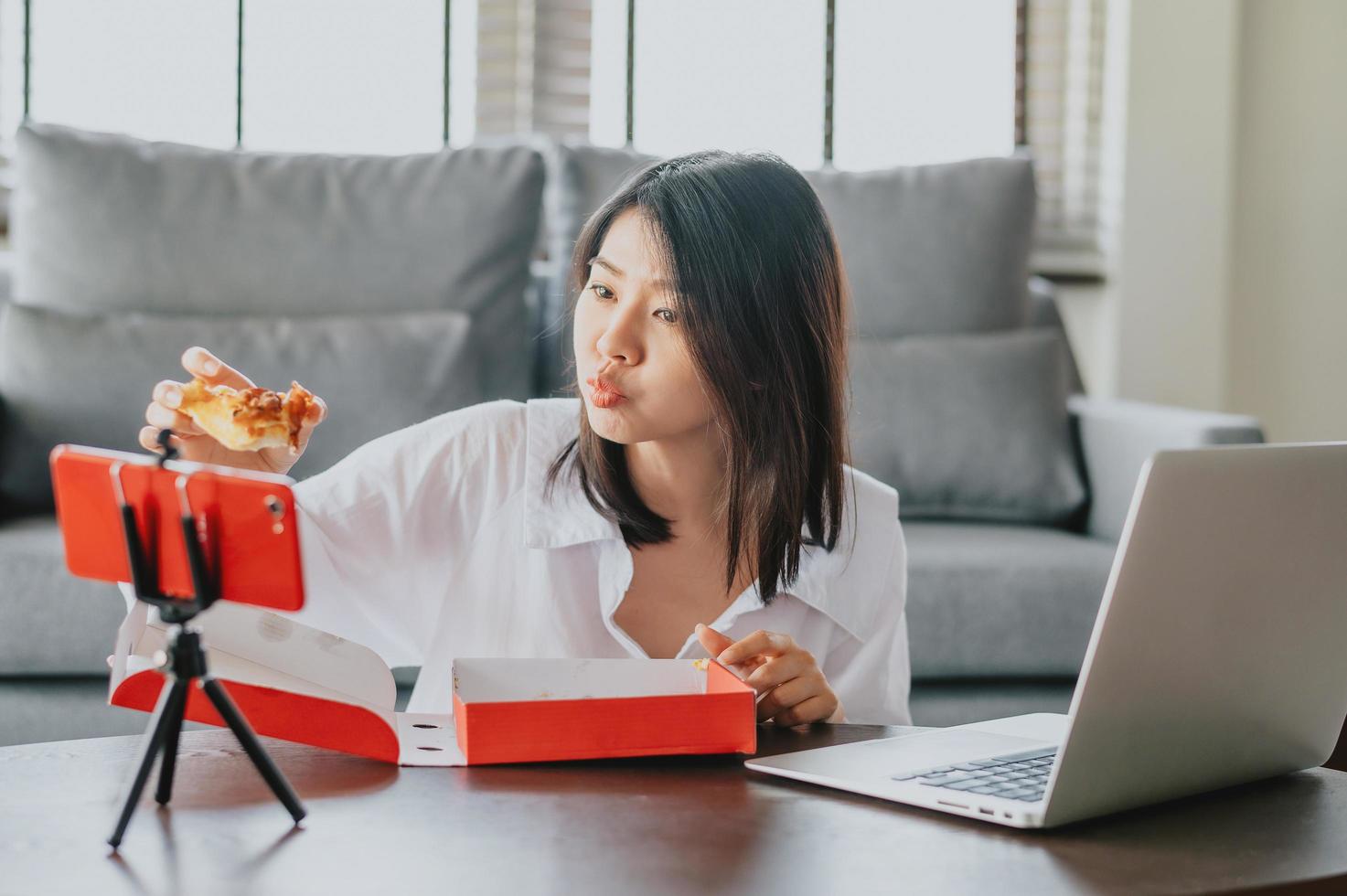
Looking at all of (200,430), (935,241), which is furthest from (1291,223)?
(200,430)

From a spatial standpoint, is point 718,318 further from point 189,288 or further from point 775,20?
→ point 775,20

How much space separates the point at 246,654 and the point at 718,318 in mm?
526

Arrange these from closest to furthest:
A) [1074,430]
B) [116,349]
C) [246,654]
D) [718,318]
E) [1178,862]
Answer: [1178,862], [246,654], [718,318], [116,349], [1074,430]

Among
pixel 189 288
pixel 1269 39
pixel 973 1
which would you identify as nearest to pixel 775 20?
pixel 973 1

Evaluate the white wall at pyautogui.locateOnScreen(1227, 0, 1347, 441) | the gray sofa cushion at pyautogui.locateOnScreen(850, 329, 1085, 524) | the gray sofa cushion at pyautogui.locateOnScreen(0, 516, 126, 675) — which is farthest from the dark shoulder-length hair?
the white wall at pyautogui.locateOnScreen(1227, 0, 1347, 441)

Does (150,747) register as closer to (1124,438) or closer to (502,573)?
(502,573)

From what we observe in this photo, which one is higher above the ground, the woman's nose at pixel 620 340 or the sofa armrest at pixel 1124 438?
the woman's nose at pixel 620 340

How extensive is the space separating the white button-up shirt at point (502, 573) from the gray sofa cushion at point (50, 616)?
75cm

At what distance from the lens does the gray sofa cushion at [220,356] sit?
7.18ft

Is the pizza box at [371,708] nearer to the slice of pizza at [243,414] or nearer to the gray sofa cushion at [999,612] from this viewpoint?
the slice of pizza at [243,414]

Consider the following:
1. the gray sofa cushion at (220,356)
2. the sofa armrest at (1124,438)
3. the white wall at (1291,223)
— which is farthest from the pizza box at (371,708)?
the white wall at (1291,223)

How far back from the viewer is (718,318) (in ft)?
3.93

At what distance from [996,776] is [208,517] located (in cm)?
48

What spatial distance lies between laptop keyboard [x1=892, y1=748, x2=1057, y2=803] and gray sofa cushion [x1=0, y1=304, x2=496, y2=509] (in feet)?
5.23
